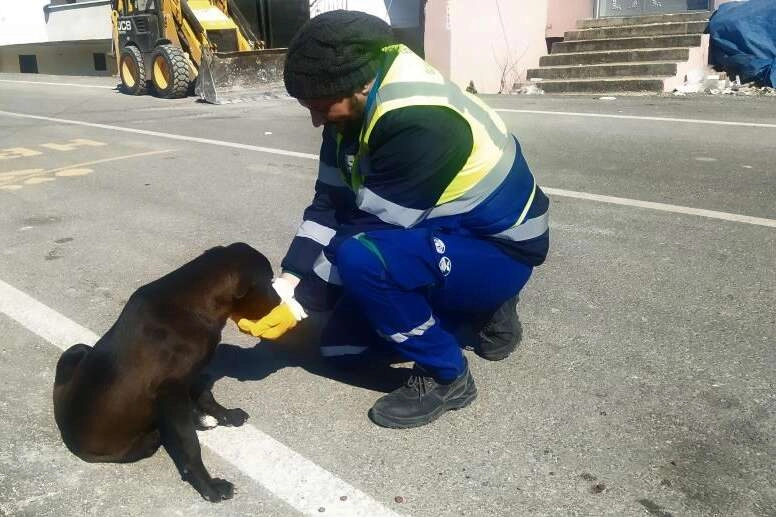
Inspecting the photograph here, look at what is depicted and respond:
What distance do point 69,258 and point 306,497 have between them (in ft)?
10.0

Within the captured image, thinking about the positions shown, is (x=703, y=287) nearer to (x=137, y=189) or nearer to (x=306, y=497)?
(x=306, y=497)

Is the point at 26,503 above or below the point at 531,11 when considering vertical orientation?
below

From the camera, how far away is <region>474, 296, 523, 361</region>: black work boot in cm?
322

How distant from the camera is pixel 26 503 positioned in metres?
2.38

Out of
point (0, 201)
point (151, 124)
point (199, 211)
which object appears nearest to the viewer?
point (199, 211)

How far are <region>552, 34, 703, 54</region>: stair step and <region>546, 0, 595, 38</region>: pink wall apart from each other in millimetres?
473

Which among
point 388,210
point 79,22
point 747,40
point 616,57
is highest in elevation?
point 79,22

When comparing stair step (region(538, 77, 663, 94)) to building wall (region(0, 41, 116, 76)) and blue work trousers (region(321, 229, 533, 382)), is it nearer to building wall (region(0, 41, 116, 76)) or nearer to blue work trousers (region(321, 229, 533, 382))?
blue work trousers (region(321, 229, 533, 382))

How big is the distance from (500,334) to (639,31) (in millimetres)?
12669

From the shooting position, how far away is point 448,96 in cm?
263

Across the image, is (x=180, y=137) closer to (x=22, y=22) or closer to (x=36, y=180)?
(x=36, y=180)

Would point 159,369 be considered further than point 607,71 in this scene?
No

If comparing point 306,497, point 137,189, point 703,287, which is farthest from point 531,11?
point 306,497

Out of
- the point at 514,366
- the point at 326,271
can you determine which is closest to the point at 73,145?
the point at 326,271
